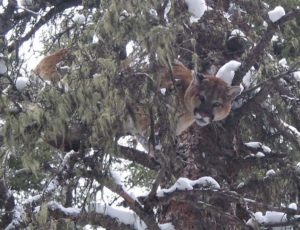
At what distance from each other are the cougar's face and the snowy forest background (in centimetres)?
13

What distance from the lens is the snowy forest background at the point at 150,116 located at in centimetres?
419

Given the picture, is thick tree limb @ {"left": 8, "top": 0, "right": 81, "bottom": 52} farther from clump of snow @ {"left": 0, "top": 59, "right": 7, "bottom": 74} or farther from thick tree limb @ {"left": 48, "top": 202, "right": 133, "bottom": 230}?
clump of snow @ {"left": 0, "top": 59, "right": 7, "bottom": 74}

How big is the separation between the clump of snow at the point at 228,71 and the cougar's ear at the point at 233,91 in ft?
0.48

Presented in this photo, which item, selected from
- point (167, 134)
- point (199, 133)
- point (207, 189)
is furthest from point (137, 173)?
point (167, 134)

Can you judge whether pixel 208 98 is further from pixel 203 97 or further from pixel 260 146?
pixel 260 146

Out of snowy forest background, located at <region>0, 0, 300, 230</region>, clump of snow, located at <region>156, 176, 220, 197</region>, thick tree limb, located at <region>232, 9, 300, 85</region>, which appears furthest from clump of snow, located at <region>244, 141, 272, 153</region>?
clump of snow, located at <region>156, 176, 220, 197</region>

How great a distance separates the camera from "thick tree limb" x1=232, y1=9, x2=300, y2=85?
19.4ft

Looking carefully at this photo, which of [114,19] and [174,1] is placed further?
[174,1]

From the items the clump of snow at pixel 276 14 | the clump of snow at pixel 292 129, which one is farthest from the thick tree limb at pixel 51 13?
the clump of snow at pixel 292 129

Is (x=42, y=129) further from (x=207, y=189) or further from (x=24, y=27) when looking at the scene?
(x=24, y=27)

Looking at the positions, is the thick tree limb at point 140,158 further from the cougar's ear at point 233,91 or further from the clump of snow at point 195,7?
the clump of snow at point 195,7

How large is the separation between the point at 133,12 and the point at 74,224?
1828 millimetres

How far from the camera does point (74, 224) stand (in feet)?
15.9

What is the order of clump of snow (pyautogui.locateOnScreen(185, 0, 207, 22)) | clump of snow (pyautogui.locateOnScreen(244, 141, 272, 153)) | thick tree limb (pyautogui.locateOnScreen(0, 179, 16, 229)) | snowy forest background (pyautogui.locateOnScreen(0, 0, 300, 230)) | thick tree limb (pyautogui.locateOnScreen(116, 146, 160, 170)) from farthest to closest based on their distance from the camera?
clump of snow (pyautogui.locateOnScreen(244, 141, 272, 153)) < thick tree limb (pyautogui.locateOnScreen(116, 146, 160, 170)) < thick tree limb (pyautogui.locateOnScreen(0, 179, 16, 229)) < clump of snow (pyautogui.locateOnScreen(185, 0, 207, 22)) < snowy forest background (pyautogui.locateOnScreen(0, 0, 300, 230))
